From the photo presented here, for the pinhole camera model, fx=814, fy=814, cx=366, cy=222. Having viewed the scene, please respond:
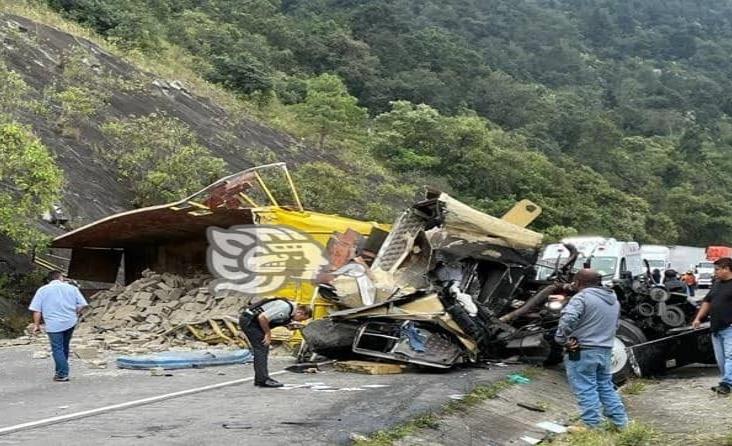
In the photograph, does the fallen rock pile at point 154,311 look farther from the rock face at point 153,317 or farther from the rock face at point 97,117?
the rock face at point 97,117

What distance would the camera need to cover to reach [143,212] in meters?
13.8

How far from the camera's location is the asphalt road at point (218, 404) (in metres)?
6.37

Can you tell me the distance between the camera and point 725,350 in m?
8.93

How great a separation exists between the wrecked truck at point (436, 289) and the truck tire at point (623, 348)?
1562mm

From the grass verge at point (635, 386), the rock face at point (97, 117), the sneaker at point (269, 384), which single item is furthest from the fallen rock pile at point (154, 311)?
the grass verge at point (635, 386)

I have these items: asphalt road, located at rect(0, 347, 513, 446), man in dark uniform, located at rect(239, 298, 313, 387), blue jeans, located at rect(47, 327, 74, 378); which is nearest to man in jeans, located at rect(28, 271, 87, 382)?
blue jeans, located at rect(47, 327, 74, 378)

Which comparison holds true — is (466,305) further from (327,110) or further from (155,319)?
(327,110)

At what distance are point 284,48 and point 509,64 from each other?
134ft

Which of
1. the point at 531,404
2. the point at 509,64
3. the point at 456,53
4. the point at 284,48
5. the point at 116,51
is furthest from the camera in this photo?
the point at 509,64

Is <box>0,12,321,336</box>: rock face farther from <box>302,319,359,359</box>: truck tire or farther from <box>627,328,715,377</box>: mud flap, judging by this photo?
<box>627,328,715,377</box>: mud flap

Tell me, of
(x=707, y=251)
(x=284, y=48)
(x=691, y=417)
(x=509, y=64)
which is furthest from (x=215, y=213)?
(x=509, y=64)

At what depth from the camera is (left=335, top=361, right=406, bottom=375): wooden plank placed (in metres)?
10.3

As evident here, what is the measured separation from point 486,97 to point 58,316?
215ft

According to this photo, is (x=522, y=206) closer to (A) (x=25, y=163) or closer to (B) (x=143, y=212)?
(B) (x=143, y=212)
